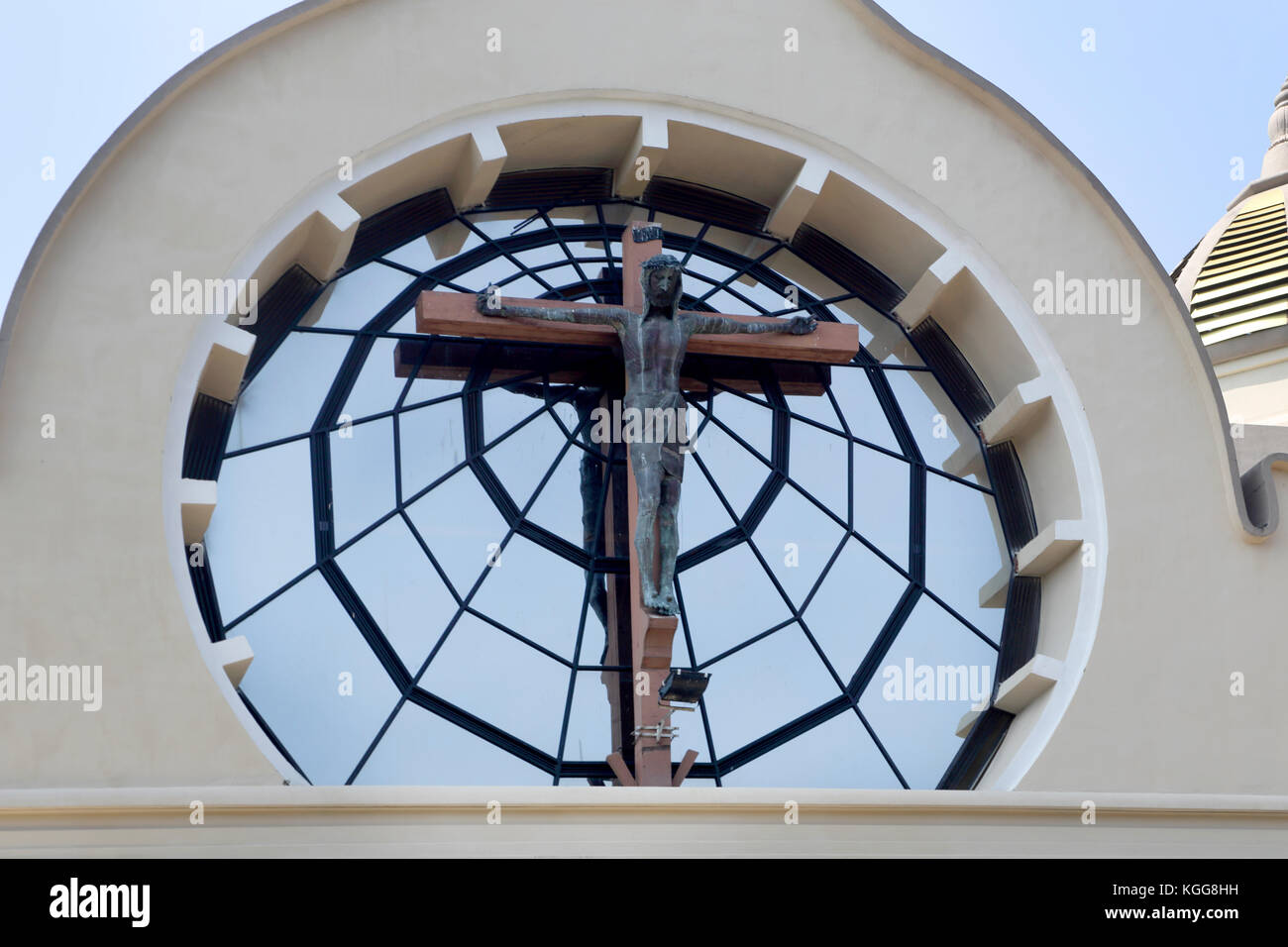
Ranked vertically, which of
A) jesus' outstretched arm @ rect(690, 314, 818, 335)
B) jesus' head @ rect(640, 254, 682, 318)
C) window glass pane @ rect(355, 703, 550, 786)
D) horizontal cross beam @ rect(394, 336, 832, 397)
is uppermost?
jesus' head @ rect(640, 254, 682, 318)

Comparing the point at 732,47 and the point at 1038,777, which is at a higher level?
the point at 732,47

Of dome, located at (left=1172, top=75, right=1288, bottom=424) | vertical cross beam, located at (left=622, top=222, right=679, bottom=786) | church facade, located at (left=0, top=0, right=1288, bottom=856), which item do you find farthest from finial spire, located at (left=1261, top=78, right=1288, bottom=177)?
vertical cross beam, located at (left=622, top=222, right=679, bottom=786)

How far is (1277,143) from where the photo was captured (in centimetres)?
1738

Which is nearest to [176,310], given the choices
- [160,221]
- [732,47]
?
[160,221]

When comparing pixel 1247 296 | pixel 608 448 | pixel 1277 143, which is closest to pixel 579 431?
pixel 608 448

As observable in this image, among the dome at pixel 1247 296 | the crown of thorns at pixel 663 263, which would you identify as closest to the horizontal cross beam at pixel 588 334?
the crown of thorns at pixel 663 263

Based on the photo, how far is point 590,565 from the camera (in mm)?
9578

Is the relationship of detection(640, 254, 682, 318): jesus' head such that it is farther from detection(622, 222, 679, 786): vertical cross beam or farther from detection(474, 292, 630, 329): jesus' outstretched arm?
detection(622, 222, 679, 786): vertical cross beam

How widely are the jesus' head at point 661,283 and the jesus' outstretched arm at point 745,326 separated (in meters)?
0.18

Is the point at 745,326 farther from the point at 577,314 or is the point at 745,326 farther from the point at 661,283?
the point at 577,314

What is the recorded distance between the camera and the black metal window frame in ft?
30.2

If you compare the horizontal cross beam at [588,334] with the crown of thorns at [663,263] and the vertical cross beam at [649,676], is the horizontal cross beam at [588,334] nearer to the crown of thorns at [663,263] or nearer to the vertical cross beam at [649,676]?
the crown of thorns at [663,263]
